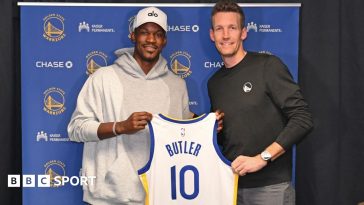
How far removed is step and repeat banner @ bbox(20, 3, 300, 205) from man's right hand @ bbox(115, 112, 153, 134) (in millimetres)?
788

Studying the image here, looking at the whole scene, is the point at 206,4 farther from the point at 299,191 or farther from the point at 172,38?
the point at 299,191

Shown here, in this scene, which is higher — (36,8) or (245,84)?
(36,8)

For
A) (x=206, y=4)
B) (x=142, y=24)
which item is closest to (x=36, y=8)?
(x=142, y=24)

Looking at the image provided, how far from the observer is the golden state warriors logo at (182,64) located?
299 centimetres

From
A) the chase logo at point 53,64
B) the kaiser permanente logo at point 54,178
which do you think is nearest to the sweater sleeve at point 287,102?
the chase logo at point 53,64

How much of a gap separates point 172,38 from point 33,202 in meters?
1.37

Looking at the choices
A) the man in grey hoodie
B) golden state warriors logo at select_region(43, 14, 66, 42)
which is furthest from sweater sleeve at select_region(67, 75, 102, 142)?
golden state warriors logo at select_region(43, 14, 66, 42)

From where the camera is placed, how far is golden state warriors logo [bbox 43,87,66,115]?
2900 millimetres

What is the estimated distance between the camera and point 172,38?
2.97 m

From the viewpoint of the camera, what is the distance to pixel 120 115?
2453mm

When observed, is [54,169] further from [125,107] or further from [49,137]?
[125,107]

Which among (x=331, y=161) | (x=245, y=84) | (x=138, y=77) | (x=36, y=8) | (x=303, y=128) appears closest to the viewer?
(x=303, y=128)

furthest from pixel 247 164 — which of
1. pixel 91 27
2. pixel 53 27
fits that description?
pixel 53 27

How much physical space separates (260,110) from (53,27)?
146 cm
